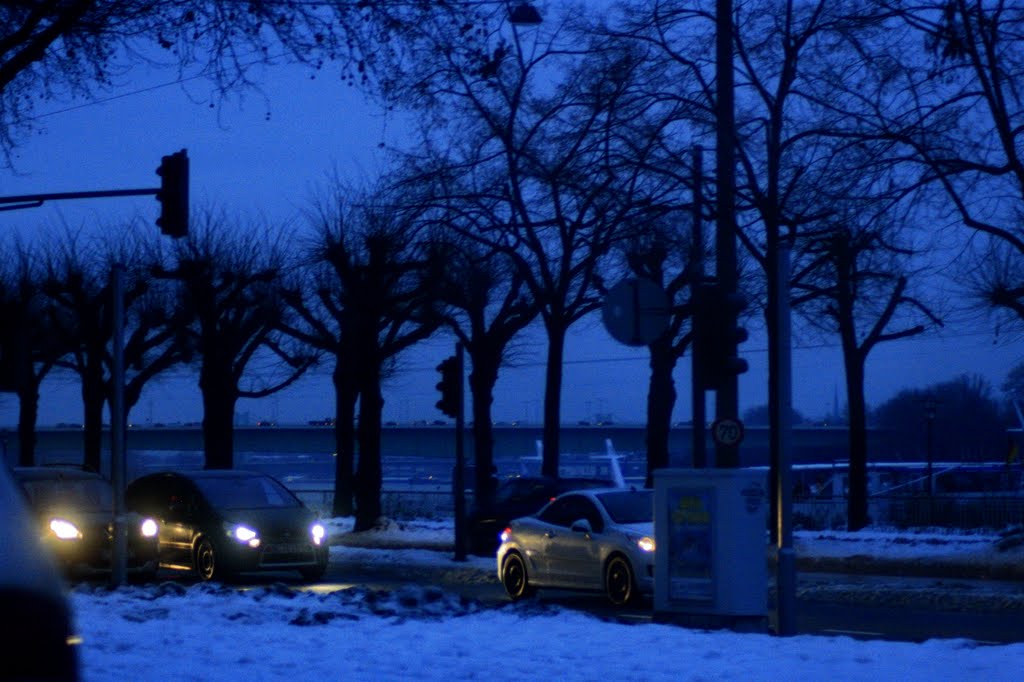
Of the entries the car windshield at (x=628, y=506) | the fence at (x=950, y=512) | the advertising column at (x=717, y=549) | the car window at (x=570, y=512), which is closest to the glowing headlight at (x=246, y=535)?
the car window at (x=570, y=512)

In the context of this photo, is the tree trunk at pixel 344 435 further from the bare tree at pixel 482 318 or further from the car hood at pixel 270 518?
the car hood at pixel 270 518

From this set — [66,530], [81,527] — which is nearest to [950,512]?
[81,527]

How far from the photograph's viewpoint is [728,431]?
15031 millimetres

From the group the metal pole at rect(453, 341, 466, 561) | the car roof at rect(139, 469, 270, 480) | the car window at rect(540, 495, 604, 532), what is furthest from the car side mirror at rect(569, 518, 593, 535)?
the metal pole at rect(453, 341, 466, 561)

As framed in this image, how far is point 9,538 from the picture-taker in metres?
4.20

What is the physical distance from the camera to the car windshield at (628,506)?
1922 cm

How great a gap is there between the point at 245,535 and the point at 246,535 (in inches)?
0.9

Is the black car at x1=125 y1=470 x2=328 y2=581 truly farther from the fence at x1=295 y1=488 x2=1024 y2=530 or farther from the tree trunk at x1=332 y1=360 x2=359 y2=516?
the fence at x1=295 y1=488 x2=1024 y2=530

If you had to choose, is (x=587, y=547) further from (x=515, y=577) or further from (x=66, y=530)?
(x=66, y=530)

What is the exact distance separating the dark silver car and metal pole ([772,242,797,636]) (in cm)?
517

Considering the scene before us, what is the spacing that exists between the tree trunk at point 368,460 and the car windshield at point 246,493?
11.2 meters

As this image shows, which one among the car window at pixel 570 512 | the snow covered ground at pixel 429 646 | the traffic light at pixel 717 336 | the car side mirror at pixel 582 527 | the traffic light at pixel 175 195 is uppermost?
the traffic light at pixel 175 195

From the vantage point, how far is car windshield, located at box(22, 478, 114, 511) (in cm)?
2267

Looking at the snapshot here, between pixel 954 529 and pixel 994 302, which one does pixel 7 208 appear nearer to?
pixel 994 302
